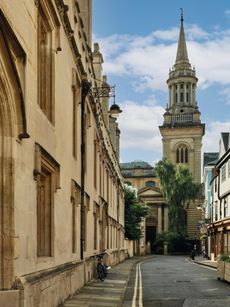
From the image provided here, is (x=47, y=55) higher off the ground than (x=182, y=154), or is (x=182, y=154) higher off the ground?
(x=182, y=154)

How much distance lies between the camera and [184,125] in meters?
102

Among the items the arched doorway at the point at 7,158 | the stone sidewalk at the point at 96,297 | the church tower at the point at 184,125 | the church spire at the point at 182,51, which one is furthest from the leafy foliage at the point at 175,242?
the arched doorway at the point at 7,158

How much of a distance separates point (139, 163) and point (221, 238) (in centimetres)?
7729

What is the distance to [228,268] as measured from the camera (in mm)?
22406

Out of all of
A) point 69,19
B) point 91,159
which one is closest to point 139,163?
point 91,159

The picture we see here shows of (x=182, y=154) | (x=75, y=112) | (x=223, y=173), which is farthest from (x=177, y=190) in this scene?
(x=75, y=112)

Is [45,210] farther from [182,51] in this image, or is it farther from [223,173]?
[182,51]

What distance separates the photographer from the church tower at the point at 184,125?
10112cm

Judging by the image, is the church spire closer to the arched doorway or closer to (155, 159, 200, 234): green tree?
(155, 159, 200, 234): green tree

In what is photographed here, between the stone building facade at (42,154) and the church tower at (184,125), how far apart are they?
260 ft

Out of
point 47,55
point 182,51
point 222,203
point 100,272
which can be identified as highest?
point 182,51

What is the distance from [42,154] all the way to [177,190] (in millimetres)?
78604

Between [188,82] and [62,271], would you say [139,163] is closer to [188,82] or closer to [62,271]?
[188,82]

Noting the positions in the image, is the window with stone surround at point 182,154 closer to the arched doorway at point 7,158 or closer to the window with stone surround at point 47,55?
the window with stone surround at point 47,55
